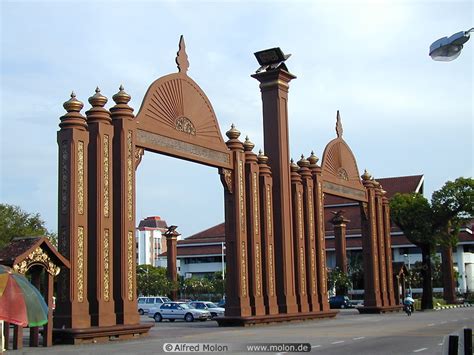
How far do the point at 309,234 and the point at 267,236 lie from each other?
3767 mm

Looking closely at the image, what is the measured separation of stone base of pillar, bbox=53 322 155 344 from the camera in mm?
19094

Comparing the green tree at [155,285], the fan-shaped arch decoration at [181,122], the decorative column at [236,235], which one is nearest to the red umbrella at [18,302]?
the fan-shaped arch decoration at [181,122]

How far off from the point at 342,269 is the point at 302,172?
80.4ft

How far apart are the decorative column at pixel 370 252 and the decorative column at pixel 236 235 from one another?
13.1 metres

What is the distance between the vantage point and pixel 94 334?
19.5m

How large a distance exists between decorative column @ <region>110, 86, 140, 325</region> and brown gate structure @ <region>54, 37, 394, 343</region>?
0.11ft

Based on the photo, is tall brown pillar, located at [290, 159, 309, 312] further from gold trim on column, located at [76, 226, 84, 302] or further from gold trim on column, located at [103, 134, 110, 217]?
gold trim on column, located at [76, 226, 84, 302]

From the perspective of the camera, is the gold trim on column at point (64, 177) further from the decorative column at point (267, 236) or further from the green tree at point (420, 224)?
the green tree at point (420, 224)

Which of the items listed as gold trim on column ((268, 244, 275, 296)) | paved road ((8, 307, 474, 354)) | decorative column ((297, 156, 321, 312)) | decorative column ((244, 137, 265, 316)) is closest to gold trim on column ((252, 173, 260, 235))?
decorative column ((244, 137, 265, 316))

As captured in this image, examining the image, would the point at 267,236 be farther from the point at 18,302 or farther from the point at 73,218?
the point at 18,302

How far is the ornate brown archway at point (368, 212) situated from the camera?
36.2 metres

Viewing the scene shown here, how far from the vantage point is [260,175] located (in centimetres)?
2962

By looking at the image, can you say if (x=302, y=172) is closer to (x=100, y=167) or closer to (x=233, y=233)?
(x=233, y=233)

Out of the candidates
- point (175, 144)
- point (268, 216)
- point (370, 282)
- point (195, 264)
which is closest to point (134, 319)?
point (175, 144)
